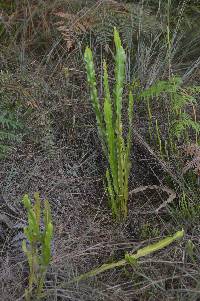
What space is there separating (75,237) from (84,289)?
0.25 meters

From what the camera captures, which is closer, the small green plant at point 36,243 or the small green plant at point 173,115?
the small green plant at point 36,243

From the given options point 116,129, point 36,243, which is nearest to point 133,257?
point 36,243

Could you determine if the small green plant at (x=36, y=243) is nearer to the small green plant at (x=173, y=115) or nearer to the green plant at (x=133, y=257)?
the green plant at (x=133, y=257)

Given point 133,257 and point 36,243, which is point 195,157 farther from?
point 36,243

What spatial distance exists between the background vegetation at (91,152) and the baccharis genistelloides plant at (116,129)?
0.07 metres

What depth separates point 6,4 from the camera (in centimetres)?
236

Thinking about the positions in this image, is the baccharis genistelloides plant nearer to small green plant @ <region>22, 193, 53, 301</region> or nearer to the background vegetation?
the background vegetation

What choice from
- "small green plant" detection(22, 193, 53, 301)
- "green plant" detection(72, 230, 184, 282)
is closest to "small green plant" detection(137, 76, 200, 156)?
"green plant" detection(72, 230, 184, 282)

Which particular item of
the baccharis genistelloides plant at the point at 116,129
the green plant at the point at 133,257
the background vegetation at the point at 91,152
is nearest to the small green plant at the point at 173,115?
the background vegetation at the point at 91,152

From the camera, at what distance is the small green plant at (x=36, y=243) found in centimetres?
129

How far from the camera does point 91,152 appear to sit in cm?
190

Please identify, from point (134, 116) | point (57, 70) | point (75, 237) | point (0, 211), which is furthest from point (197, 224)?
point (57, 70)

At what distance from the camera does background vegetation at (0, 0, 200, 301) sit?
1.46 m

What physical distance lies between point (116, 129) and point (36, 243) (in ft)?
1.46
